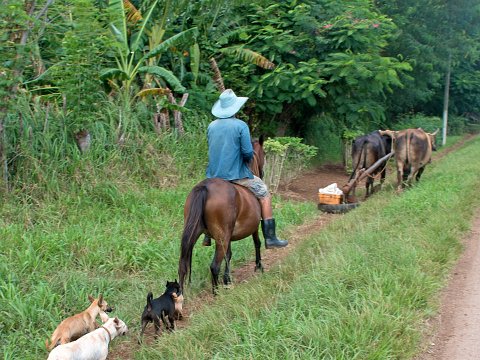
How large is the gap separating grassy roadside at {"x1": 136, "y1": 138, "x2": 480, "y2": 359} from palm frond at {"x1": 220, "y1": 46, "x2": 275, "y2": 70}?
22.5ft

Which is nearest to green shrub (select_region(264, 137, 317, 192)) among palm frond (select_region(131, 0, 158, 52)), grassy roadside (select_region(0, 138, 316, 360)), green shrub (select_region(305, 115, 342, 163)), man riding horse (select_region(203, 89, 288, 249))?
grassy roadside (select_region(0, 138, 316, 360))

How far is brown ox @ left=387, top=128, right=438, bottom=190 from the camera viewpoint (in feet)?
36.4

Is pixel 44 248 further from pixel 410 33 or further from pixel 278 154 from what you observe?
pixel 410 33

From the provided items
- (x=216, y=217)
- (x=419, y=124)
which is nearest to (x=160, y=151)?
(x=216, y=217)

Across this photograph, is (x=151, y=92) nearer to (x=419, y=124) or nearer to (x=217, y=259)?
(x=217, y=259)

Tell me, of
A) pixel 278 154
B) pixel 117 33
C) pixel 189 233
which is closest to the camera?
pixel 189 233

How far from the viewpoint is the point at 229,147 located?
19.7 ft

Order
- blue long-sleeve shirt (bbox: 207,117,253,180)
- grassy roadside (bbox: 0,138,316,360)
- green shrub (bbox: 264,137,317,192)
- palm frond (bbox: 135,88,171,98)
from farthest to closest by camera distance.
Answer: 1. green shrub (bbox: 264,137,317,192)
2. palm frond (bbox: 135,88,171,98)
3. blue long-sleeve shirt (bbox: 207,117,253,180)
4. grassy roadside (bbox: 0,138,316,360)

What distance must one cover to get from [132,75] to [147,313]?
716cm

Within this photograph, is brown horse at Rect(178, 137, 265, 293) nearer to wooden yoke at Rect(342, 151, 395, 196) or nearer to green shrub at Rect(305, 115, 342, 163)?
wooden yoke at Rect(342, 151, 395, 196)

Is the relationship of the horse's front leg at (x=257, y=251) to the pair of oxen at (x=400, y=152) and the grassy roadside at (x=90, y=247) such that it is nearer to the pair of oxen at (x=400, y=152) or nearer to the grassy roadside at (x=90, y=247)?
the grassy roadside at (x=90, y=247)

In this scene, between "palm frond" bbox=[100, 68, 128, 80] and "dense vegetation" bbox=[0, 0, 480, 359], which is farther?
"palm frond" bbox=[100, 68, 128, 80]

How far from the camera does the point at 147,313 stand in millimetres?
4664

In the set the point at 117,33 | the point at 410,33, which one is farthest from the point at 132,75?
the point at 410,33
